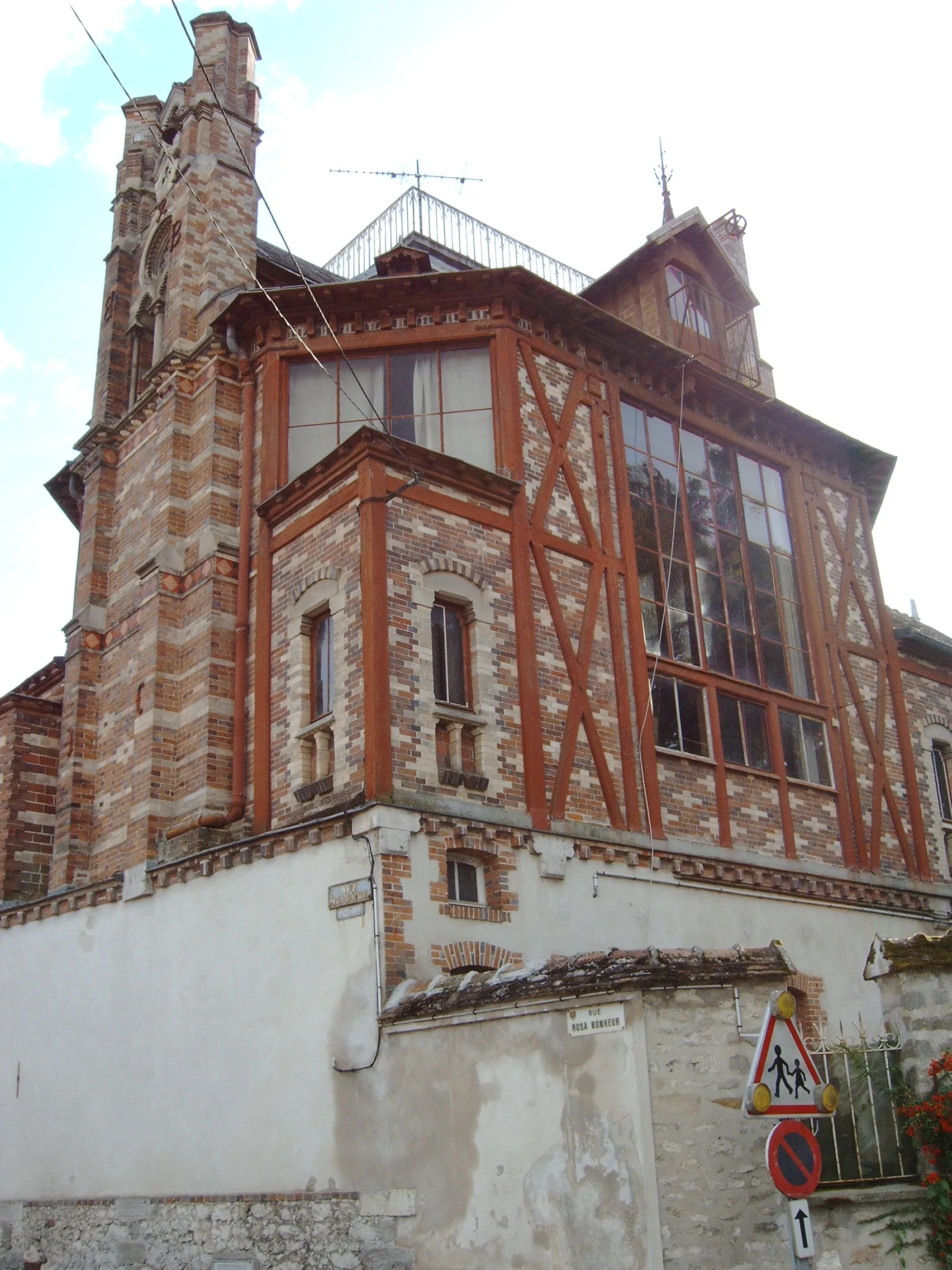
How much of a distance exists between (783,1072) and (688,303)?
15.6 metres

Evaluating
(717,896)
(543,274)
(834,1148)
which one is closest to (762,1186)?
(834,1148)

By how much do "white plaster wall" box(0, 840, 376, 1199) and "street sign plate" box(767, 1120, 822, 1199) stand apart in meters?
5.15

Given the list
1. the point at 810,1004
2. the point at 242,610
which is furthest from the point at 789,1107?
the point at 242,610

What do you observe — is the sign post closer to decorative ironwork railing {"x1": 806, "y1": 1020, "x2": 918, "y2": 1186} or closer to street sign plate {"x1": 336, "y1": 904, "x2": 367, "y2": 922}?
decorative ironwork railing {"x1": 806, "y1": 1020, "x2": 918, "y2": 1186}

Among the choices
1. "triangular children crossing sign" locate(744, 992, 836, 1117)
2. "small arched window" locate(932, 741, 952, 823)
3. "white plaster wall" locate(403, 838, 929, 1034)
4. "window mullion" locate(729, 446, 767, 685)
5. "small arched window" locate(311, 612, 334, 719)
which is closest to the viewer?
"triangular children crossing sign" locate(744, 992, 836, 1117)

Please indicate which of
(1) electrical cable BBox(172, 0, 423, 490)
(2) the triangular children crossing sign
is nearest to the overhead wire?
(1) electrical cable BBox(172, 0, 423, 490)

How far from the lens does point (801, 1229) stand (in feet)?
22.5

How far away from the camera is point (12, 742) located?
1883 cm

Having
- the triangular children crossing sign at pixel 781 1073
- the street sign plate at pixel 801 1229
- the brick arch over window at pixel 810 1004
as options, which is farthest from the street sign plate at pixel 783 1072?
the brick arch over window at pixel 810 1004

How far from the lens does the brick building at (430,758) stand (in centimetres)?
987

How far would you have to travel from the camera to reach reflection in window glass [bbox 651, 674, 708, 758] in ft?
53.2

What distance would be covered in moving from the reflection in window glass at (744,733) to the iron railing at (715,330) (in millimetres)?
5759

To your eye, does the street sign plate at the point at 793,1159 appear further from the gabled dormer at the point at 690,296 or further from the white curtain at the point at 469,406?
the gabled dormer at the point at 690,296

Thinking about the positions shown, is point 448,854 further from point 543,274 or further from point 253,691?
point 543,274
